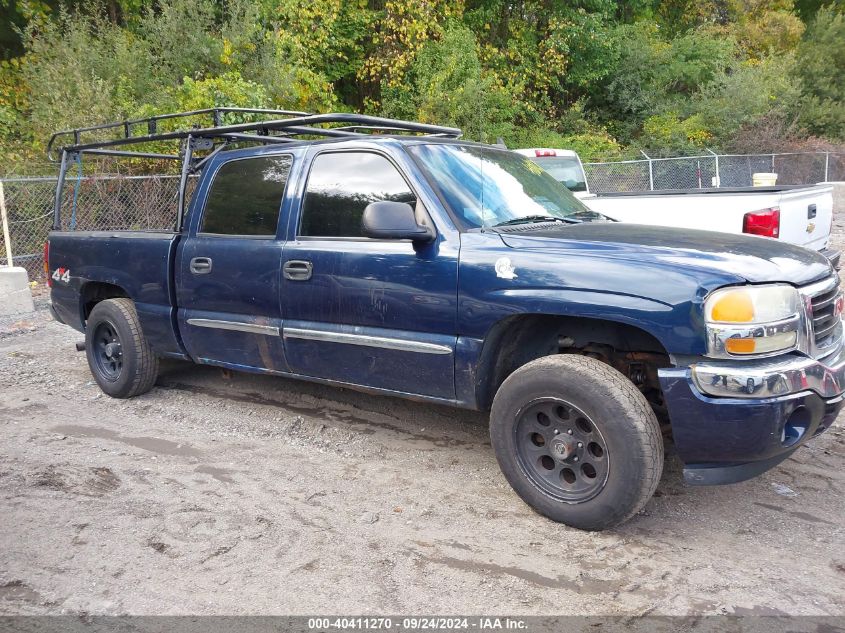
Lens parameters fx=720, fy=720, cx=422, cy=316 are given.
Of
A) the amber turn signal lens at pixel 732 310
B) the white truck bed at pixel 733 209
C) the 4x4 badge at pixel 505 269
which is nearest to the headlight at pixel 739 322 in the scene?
the amber turn signal lens at pixel 732 310

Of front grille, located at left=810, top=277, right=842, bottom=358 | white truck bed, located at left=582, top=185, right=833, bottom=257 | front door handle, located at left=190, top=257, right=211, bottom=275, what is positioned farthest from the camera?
white truck bed, located at left=582, top=185, right=833, bottom=257

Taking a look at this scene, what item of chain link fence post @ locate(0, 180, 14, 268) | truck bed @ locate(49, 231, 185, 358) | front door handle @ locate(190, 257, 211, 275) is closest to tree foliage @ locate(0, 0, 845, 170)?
chain link fence post @ locate(0, 180, 14, 268)

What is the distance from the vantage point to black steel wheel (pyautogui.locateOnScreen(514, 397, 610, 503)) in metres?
3.38

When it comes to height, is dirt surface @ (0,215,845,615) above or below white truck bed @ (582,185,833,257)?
below

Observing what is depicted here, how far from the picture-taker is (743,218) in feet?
20.4

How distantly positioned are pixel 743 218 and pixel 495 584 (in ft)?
14.7

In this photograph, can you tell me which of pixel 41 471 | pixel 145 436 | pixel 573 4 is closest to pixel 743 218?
pixel 145 436

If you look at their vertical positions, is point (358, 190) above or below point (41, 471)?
above

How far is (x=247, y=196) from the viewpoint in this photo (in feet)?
15.8

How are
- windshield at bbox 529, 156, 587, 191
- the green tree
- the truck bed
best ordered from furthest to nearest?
the green tree, windshield at bbox 529, 156, 587, 191, the truck bed

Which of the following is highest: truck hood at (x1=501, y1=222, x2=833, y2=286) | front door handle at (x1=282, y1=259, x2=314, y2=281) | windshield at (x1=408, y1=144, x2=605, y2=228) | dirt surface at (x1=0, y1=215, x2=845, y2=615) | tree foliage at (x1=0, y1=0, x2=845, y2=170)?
tree foliage at (x1=0, y1=0, x2=845, y2=170)

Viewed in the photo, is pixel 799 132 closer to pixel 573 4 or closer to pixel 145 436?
pixel 573 4

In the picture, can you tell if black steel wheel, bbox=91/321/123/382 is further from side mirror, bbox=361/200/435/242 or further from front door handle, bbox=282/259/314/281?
side mirror, bbox=361/200/435/242

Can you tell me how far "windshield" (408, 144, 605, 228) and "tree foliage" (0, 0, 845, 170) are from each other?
9329mm
